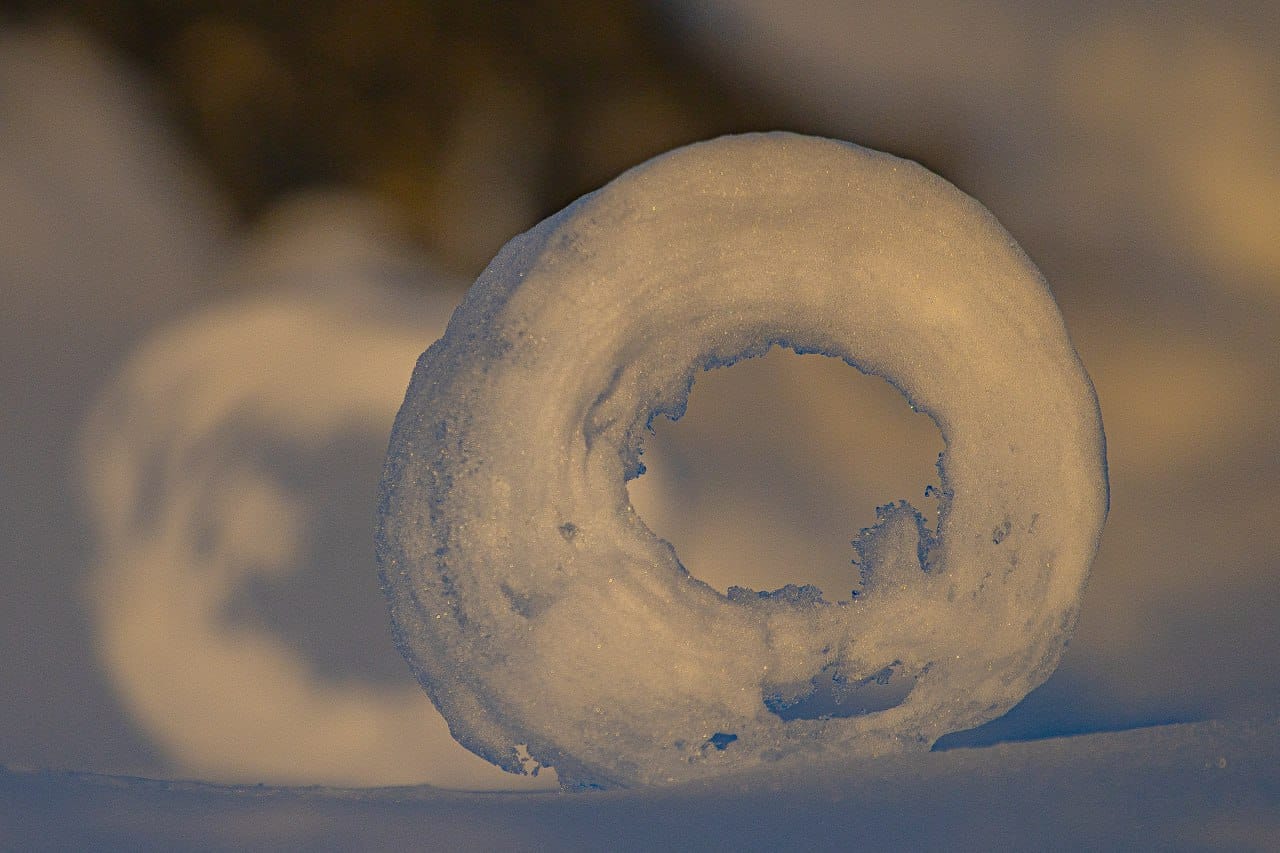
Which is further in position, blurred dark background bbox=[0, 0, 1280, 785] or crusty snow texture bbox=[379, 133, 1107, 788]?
blurred dark background bbox=[0, 0, 1280, 785]

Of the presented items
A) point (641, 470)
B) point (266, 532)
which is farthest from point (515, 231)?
point (641, 470)

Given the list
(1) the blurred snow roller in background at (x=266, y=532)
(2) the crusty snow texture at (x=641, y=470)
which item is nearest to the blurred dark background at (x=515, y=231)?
(1) the blurred snow roller in background at (x=266, y=532)

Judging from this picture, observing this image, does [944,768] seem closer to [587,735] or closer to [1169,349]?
[587,735]

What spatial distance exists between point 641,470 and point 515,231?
1.76 feet

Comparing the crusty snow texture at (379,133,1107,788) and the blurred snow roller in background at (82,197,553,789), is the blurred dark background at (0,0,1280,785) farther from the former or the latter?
the crusty snow texture at (379,133,1107,788)

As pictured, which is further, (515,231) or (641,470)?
(515,231)

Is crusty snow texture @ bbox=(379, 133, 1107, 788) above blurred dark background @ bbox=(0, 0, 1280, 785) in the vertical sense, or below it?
below

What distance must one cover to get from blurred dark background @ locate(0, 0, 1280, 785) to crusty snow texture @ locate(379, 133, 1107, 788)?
0.37 metres

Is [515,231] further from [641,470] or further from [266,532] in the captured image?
[641,470]

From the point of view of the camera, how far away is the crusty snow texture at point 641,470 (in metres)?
0.56

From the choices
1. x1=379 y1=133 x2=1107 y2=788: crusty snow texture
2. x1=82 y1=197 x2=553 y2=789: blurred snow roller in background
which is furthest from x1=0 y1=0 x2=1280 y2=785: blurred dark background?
x1=379 y1=133 x2=1107 y2=788: crusty snow texture

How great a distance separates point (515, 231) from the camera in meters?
1.09

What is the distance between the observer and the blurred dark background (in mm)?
975

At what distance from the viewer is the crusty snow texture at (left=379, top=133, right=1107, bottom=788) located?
0.56m
